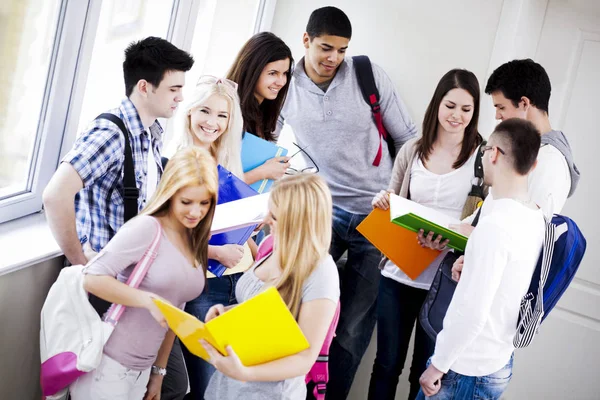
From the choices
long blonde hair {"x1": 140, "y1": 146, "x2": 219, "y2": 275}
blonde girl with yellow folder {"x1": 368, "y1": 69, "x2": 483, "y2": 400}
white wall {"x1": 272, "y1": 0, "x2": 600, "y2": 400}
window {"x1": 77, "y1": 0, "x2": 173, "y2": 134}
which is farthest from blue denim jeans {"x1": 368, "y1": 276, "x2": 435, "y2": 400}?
window {"x1": 77, "y1": 0, "x2": 173, "y2": 134}

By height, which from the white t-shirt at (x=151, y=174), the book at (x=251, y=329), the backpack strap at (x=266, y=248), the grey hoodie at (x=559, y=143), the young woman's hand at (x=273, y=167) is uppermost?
the grey hoodie at (x=559, y=143)

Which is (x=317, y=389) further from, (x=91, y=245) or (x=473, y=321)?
(x=91, y=245)

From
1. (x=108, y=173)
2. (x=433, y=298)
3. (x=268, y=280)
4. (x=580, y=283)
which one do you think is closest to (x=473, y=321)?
(x=433, y=298)

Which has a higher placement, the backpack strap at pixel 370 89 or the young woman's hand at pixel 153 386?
the backpack strap at pixel 370 89

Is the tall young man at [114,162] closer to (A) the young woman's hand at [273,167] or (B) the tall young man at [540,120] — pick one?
(A) the young woman's hand at [273,167]

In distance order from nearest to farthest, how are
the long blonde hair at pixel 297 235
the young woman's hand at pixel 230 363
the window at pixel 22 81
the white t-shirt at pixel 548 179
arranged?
the young woman's hand at pixel 230 363, the long blonde hair at pixel 297 235, the window at pixel 22 81, the white t-shirt at pixel 548 179

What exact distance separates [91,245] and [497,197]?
1.31 m

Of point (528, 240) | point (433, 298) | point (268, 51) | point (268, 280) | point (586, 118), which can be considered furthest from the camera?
point (586, 118)

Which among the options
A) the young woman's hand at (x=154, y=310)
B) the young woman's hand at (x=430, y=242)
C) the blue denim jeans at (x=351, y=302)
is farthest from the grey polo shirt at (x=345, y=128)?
the young woman's hand at (x=154, y=310)

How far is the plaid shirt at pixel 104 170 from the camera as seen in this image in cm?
210

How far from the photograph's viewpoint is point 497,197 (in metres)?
2.24

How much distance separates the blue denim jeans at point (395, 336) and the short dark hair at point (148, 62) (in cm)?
134

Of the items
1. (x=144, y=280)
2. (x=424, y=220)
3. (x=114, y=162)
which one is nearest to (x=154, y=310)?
(x=144, y=280)

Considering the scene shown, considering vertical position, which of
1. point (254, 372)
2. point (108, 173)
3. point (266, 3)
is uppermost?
point (266, 3)
